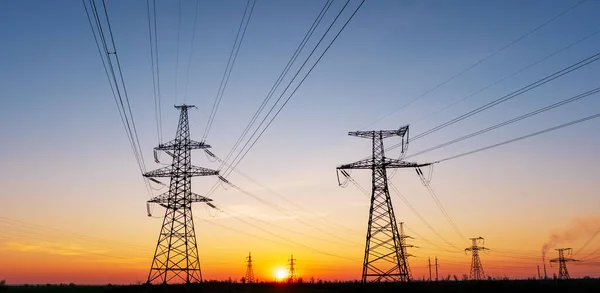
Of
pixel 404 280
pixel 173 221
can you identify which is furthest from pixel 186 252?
pixel 404 280

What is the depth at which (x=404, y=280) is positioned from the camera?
46375mm

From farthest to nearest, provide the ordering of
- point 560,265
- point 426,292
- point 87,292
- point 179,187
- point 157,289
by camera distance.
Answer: point 560,265, point 87,292, point 179,187, point 157,289, point 426,292

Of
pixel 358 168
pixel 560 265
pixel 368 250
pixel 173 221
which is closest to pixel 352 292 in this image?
pixel 368 250

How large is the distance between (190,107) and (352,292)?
25.3 meters

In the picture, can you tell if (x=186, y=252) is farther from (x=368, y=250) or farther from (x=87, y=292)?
(x=87, y=292)

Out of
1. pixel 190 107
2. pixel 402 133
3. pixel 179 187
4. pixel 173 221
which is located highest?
pixel 190 107

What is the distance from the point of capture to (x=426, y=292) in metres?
46.2

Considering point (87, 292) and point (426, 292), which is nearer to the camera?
point (426, 292)

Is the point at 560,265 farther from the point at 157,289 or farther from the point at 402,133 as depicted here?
the point at 157,289

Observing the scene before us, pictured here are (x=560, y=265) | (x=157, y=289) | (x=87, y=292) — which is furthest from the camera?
(x=560, y=265)

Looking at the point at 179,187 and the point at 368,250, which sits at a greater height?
the point at 179,187

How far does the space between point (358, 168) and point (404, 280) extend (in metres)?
11.0

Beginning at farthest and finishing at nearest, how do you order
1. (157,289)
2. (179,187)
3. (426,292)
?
(179,187), (157,289), (426,292)

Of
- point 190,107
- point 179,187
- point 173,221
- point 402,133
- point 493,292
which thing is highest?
point 190,107
